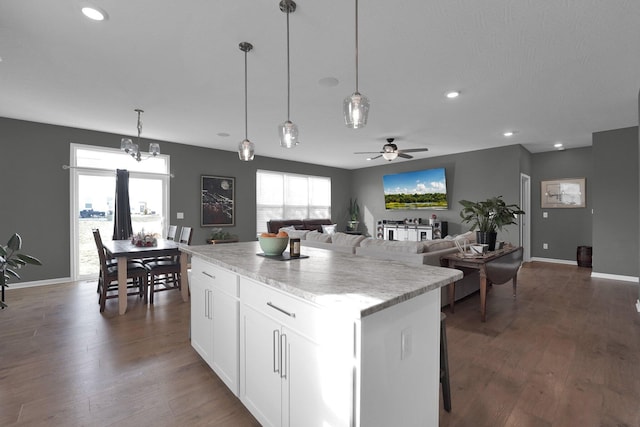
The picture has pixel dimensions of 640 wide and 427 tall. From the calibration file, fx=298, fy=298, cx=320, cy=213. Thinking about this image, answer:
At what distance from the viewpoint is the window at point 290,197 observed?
23.9ft

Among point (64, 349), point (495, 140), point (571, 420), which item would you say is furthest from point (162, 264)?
point (495, 140)

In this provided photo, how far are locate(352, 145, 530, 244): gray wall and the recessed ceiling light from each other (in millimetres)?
6681

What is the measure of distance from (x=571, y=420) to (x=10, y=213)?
21.6 feet

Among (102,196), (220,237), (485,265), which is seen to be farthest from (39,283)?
(485,265)

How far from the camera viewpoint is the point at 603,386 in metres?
1.99

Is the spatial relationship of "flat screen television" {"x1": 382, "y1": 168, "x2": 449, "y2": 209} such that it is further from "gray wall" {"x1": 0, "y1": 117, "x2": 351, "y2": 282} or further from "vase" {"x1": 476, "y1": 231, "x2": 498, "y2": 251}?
"gray wall" {"x1": 0, "y1": 117, "x2": 351, "y2": 282}

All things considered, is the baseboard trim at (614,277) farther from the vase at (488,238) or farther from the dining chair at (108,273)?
the dining chair at (108,273)

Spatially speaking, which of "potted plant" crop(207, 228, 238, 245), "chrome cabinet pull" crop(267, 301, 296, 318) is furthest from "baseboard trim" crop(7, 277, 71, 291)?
"chrome cabinet pull" crop(267, 301, 296, 318)

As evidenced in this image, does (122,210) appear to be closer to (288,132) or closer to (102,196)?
(102,196)

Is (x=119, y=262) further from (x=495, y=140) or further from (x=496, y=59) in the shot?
(x=495, y=140)

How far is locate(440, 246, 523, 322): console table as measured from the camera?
3.10 metres

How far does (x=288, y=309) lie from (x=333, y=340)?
28 cm

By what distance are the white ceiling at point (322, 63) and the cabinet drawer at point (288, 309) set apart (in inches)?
71.6

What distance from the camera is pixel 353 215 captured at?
9.10m
